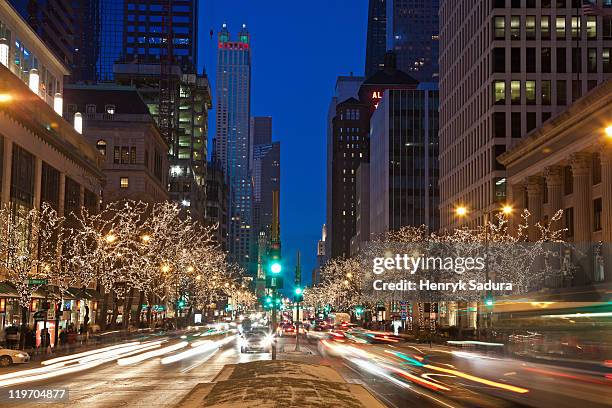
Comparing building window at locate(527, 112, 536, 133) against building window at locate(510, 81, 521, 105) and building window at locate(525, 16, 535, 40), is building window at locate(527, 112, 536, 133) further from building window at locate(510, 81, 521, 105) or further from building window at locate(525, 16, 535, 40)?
building window at locate(525, 16, 535, 40)

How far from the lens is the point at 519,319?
151 ft

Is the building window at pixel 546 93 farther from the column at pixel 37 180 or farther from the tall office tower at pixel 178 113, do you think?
the tall office tower at pixel 178 113

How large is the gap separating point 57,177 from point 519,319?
50.1 meters

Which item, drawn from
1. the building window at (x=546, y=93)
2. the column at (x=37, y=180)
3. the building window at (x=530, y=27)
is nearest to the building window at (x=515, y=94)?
the building window at (x=546, y=93)

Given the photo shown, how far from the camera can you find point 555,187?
84.7m

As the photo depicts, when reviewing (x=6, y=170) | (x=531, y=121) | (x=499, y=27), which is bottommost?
(x=6, y=170)

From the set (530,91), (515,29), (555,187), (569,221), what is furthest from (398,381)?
(515,29)

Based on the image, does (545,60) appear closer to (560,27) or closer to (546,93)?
(546,93)

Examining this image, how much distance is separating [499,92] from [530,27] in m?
8.90

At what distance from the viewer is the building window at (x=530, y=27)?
338 feet

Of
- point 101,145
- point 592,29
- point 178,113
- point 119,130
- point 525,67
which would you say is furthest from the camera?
point 178,113

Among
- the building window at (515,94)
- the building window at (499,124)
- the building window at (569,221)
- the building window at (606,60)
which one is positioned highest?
the building window at (606,60)

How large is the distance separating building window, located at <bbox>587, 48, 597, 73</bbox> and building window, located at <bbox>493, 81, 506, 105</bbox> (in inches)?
411

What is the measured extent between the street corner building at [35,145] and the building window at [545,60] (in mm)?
56727
